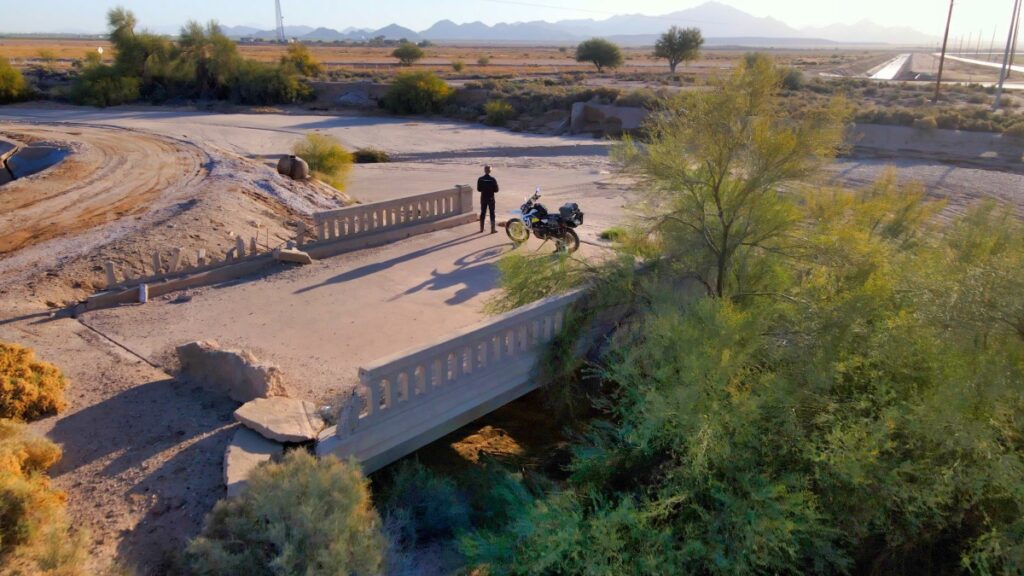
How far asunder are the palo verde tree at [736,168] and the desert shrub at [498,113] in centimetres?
3660

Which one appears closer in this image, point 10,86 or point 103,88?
point 10,86

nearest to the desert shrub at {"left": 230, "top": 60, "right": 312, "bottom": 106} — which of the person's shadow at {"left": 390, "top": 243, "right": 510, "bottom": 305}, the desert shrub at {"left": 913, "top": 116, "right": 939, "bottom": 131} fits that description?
the desert shrub at {"left": 913, "top": 116, "right": 939, "bottom": 131}

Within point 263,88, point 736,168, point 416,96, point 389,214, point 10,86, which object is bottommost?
point 389,214

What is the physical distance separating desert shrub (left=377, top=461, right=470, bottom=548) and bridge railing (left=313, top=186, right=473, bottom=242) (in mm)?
7167

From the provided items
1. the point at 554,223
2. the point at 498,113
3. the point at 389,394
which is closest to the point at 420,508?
the point at 389,394

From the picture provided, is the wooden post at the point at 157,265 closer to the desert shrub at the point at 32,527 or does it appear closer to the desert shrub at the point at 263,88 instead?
the desert shrub at the point at 32,527

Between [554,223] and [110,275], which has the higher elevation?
[554,223]

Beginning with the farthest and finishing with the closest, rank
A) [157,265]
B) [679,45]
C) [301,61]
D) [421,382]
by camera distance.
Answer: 1. [679,45]
2. [301,61]
3. [157,265]
4. [421,382]

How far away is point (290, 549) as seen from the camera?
481 cm

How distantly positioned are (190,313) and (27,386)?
3.21 meters

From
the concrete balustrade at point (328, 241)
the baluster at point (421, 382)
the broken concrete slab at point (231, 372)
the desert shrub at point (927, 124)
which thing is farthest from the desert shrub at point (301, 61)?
the baluster at point (421, 382)

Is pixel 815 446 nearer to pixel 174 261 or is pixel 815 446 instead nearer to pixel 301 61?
pixel 174 261

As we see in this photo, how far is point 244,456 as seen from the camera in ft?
19.6

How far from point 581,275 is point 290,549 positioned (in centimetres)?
485
